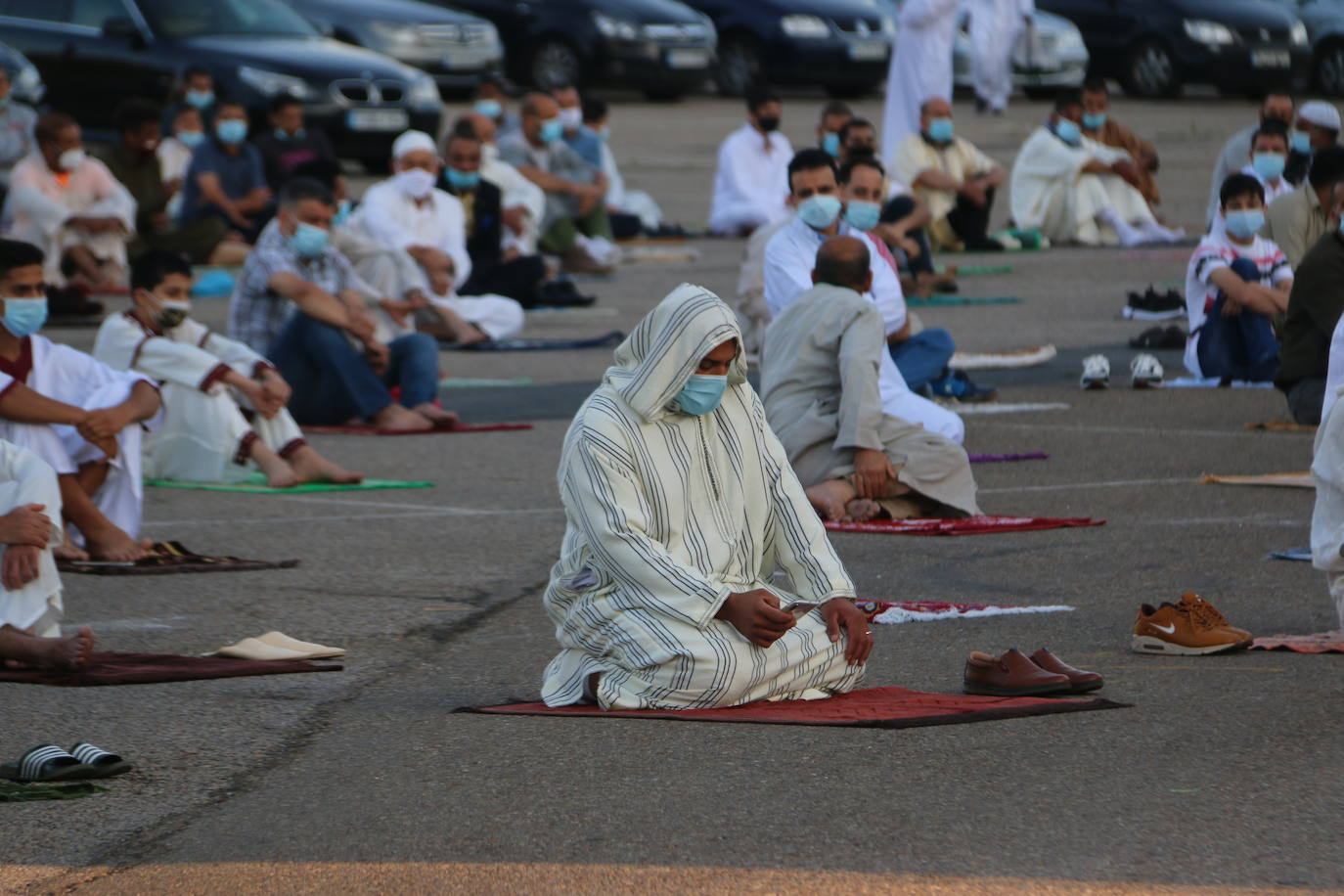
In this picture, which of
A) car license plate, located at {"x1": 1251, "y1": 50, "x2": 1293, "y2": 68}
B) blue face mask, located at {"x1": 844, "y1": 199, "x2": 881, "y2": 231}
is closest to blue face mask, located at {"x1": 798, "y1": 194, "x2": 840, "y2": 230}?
blue face mask, located at {"x1": 844, "y1": 199, "x2": 881, "y2": 231}

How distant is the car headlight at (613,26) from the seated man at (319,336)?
16.0 metres

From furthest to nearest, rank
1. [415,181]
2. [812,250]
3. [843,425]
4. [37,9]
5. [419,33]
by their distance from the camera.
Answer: [419,33]
[37,9]
[415,181]
[812,250]
[843,425]

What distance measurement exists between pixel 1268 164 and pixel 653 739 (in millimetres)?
10536

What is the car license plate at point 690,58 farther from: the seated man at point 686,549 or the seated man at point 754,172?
the seated man at point 686,549

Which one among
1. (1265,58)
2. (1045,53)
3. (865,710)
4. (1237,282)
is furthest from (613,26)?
(865,710)

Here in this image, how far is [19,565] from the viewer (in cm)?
632

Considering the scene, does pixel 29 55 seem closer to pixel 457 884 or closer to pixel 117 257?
pixel 117 257

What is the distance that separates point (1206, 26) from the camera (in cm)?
2759

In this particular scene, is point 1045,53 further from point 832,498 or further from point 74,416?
point 74,416

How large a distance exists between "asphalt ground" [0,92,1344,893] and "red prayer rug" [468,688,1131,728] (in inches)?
2.3

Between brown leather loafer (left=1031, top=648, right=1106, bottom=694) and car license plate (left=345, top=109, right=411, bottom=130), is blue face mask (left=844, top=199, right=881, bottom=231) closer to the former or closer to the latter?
brown leather loafer (left=1031, top=648, right=1106, bottom=694)

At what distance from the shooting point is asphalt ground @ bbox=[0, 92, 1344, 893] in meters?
4.41

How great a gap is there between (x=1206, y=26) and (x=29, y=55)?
13.7m

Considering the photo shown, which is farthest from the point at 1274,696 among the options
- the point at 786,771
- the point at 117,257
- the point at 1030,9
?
the point at 1030,9
